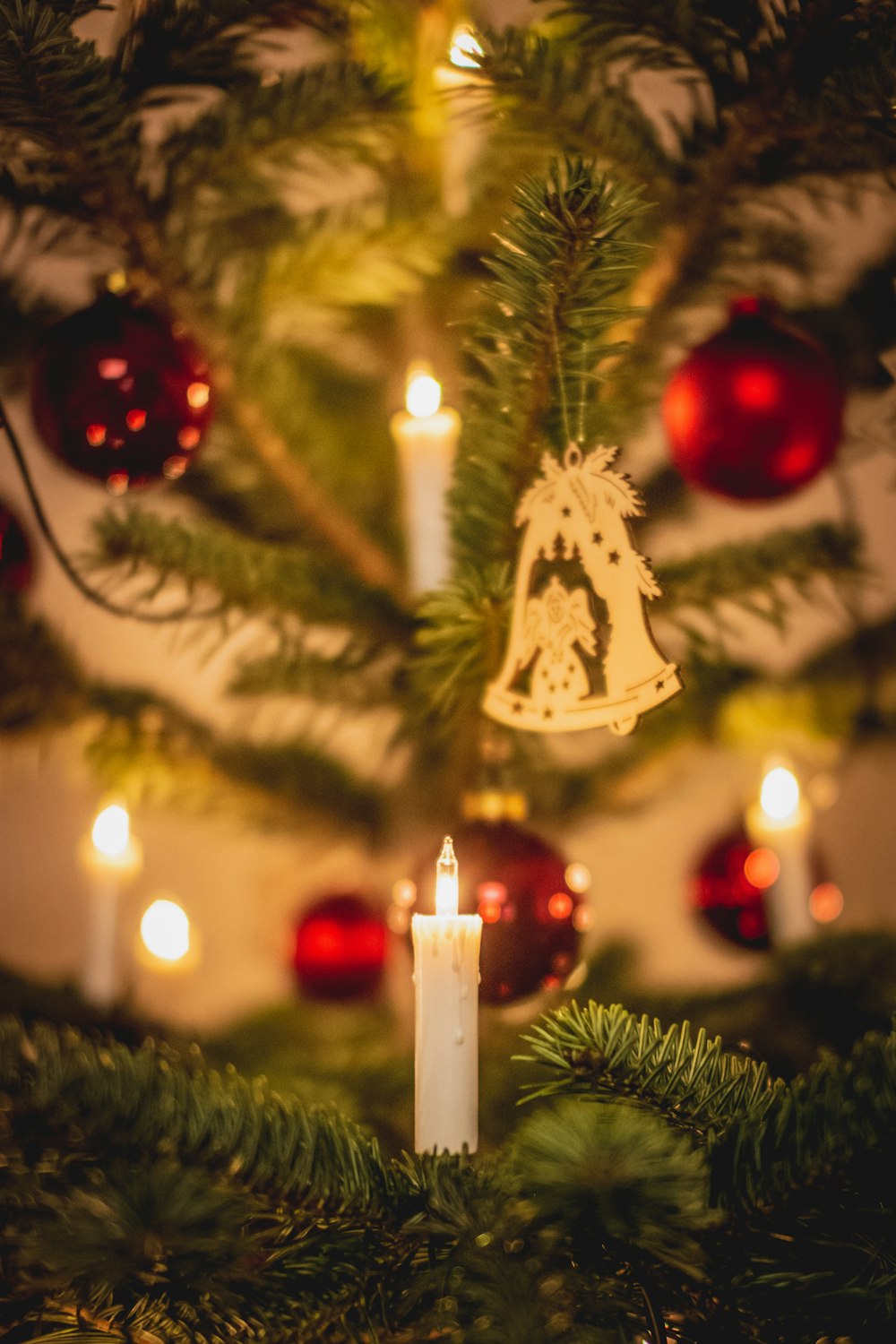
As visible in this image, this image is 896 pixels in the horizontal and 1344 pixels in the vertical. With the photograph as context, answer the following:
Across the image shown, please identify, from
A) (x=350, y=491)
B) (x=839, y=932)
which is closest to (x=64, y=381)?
(x=350, y=491)

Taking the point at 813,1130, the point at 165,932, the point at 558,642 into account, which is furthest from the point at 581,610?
the point at 165,932

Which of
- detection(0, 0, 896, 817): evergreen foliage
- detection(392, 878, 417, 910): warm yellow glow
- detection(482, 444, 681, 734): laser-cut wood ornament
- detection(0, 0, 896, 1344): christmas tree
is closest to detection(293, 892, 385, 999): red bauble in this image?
detection(0, 0, 896, 1344): christmas tree

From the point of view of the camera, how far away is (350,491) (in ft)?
2.95

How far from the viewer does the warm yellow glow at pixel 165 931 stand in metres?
0.89

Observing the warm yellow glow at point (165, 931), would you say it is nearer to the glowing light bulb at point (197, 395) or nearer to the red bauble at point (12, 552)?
the red bauble at point (12, 552)

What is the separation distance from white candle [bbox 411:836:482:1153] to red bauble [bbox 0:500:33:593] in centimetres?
38

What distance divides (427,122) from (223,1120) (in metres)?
0.72

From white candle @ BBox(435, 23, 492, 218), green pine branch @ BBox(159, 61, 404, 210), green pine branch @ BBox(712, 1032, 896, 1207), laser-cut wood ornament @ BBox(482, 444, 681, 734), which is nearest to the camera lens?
green pine branch @ BBox(712, 1032, 896, 1207)

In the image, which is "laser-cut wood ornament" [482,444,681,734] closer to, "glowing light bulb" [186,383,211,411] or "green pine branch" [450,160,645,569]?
"green pine branch" [450,160,645,569]

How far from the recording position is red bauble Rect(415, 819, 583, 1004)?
549 millimetres

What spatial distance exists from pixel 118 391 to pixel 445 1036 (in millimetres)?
394

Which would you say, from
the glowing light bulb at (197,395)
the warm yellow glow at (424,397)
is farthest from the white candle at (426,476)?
the glowing light bulb at (197,395)

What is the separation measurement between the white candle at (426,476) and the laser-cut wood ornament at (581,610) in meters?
0.20

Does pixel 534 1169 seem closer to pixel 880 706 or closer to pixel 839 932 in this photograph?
pixel 839 932
